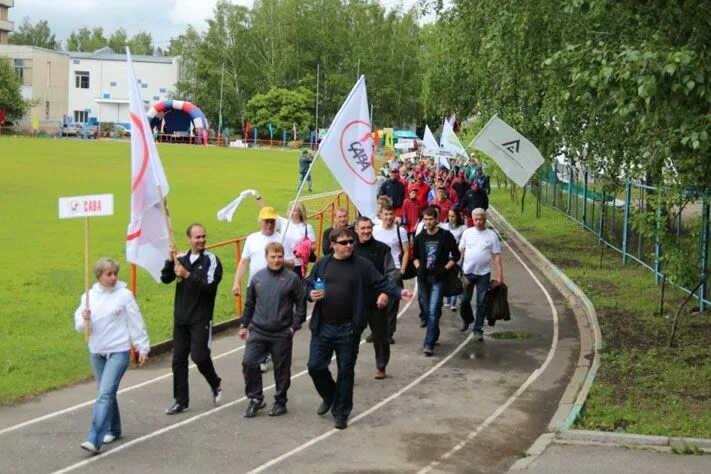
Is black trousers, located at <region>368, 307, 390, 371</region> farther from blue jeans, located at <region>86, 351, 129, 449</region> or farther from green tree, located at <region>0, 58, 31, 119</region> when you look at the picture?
green tree, located at <region>0, 58, 31, 119</region>

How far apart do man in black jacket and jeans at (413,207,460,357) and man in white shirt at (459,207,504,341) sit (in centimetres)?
71

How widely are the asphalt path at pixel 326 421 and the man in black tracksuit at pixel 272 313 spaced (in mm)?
619

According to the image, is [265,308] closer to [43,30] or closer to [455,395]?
[455,395]

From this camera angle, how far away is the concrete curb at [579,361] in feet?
28.1

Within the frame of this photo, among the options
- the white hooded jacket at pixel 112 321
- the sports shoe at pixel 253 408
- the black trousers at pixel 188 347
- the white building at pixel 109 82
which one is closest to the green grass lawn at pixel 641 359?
→ the sports shoe at pixel 253 408

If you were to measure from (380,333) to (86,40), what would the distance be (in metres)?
188

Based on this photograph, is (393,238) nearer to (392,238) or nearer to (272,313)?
(392,238)

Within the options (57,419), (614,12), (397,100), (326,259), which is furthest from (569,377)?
(397,100)

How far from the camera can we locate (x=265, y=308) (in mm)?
9016

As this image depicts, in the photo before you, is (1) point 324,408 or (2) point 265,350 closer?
(2) point 265,350

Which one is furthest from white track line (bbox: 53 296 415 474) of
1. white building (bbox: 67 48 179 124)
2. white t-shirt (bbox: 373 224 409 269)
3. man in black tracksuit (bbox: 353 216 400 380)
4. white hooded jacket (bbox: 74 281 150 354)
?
white building (bbox: 67 48 179 124)

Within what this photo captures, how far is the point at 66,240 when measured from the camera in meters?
21.8

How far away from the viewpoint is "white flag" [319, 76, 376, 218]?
11859 mm

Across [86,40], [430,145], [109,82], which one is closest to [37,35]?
[86,40]
